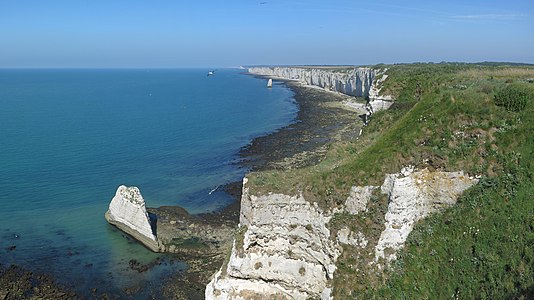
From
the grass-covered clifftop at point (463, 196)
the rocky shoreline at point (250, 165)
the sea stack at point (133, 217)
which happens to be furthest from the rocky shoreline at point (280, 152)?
the grass-covered clifftop at point (463, 196)

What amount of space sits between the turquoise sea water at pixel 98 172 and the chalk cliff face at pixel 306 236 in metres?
11.4

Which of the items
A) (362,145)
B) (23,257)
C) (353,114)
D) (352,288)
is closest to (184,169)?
(23,257)

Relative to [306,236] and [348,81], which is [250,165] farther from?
[348,81]

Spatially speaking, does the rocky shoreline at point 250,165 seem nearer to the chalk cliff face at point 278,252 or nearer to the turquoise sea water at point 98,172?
the turquoise sea water at point 98,172

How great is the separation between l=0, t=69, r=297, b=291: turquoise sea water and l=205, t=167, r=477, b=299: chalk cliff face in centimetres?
1143

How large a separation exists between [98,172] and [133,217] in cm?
1892

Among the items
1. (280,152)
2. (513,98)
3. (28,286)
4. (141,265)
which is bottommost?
(141,265)

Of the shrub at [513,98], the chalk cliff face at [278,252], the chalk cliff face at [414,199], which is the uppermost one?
the shrub at [513,98]

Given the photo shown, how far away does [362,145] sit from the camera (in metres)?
23.8

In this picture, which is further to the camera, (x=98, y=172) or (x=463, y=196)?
(x=98, y=172)

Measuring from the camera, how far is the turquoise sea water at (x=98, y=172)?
31000 millimetres

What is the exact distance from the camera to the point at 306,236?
18688 millimetres

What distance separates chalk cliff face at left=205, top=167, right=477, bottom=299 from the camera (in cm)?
1703

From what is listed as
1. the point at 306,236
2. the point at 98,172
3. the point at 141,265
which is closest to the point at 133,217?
the point at 141,265
